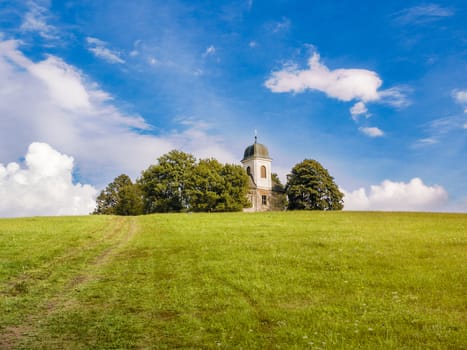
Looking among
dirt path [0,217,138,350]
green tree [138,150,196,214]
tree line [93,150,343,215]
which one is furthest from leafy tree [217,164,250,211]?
dirt path [0,217,138,350]

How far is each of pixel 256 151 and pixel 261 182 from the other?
823cm

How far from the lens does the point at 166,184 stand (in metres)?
78.2

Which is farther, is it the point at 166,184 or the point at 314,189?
the point at 314,189

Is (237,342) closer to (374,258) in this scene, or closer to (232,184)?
(374,258)

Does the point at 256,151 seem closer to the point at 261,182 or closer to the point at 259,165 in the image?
the point at 259,165

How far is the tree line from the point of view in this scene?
244 ft

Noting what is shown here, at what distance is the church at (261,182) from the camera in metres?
93.0

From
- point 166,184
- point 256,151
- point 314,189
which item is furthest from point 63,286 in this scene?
point 256,151

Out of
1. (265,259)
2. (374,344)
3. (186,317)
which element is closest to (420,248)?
(265,259)

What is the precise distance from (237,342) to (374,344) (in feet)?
11.1

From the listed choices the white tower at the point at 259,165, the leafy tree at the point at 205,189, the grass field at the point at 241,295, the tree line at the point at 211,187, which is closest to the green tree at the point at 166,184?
the tree line at the point at 211,187

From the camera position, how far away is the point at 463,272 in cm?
1548

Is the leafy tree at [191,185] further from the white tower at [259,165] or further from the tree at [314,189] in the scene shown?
the white tower at [259,165]

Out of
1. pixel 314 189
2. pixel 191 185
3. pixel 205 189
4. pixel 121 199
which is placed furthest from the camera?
pixel 121 199
